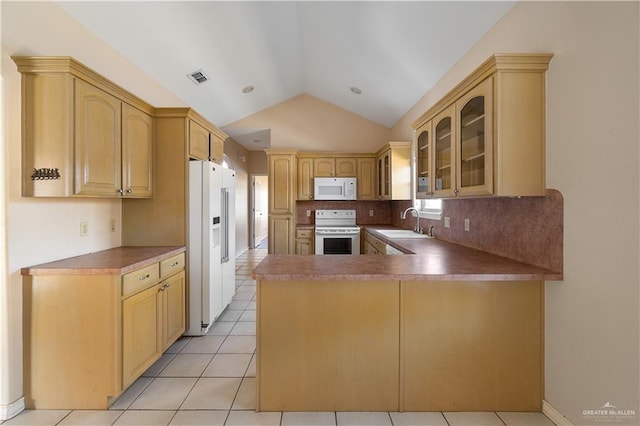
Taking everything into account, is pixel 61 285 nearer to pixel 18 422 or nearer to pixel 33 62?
pixel 18 422

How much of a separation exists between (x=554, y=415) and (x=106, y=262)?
9.43 feet

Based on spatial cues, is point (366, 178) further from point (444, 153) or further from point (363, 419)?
point (363, 419)

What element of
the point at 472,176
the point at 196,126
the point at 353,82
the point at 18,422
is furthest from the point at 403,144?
the point at 18,422

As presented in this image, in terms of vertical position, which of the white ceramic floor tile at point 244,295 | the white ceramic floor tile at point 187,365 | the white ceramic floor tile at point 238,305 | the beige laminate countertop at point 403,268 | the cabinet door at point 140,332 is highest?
the beige laminate countertop at point 403,268

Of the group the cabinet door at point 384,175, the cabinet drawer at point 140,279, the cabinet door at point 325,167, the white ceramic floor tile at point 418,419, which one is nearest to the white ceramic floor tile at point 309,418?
the white ceramic floor tile at point 418,419

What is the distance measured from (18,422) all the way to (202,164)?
6.93 ft

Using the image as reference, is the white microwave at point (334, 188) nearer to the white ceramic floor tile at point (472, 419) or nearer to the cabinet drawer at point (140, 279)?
the cabinet drawer at point (140, 279)

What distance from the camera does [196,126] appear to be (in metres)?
2.90

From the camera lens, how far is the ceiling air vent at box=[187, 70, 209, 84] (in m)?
3.49

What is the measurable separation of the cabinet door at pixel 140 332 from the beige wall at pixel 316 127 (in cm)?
391

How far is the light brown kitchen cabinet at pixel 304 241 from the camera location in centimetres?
499

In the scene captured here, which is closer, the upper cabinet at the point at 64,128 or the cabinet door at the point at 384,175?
the upper cabinet at the point at 64,128

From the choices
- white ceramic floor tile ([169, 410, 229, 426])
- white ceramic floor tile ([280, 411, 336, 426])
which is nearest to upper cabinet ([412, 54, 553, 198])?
white ceramic floor tile ([280, 411, 336, 426])

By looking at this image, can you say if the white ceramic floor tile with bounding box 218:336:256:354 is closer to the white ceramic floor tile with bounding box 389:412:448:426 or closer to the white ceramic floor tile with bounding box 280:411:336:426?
the white ceramic floor tile with bounding box 280:411:336:426
